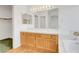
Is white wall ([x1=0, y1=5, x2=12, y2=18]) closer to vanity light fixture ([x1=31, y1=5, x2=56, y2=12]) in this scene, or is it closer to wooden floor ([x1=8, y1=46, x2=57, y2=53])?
vanity light fixture ([x1=31, y1=5, x2=56, y2=12])

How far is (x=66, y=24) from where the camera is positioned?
116cm

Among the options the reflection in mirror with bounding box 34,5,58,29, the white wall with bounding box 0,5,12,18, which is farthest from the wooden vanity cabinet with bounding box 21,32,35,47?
the white wall with bounding box 0,5,12,18

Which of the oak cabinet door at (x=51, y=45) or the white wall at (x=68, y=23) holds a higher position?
the white wall at (x=68, y=23)

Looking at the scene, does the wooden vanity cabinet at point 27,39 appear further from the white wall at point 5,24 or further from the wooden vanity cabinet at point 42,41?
the white wall at point 5,24

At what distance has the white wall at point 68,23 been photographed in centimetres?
115

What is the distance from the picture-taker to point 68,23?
1.16m

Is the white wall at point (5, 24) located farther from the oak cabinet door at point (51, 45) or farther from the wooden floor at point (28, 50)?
the oak cabinet door at point (51, 45)

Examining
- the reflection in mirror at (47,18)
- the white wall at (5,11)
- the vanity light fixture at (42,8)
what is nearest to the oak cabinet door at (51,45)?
the reflection in mirror at (47,18)

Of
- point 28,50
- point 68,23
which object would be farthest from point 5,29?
point 68,23

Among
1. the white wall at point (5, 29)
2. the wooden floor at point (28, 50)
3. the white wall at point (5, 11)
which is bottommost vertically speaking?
the wooden floor at point (28, 50)

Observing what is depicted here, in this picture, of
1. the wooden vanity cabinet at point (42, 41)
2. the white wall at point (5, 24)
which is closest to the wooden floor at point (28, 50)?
the wooden vanity cabinet at point (42, 41)

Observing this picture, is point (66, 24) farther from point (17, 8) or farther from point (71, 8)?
point (17, 8)
